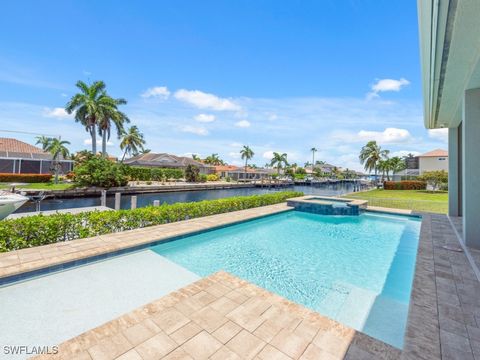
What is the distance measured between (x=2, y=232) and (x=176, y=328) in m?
5.12

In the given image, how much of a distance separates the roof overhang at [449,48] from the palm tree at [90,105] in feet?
89.1

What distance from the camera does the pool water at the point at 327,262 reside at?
12.2 ft

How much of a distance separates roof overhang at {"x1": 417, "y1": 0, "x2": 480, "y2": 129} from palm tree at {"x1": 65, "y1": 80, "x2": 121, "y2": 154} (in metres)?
27.2

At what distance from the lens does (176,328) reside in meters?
2.65

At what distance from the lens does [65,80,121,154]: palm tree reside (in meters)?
23.5

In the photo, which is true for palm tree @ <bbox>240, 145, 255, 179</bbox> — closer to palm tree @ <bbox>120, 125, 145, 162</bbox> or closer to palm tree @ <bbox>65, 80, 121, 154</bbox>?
palm tree @ <bbox>120, 125, 145, 162</bbox>

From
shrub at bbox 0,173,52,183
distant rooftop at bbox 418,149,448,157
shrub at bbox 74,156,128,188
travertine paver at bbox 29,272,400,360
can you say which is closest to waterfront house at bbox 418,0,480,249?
travertine paver at bbox 29,272,400,360

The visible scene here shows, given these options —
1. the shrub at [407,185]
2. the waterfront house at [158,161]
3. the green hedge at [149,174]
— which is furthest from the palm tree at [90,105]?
the shrub at [407,185]

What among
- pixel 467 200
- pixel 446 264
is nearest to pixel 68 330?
pixel 446 264

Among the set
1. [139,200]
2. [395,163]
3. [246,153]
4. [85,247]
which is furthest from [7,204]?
[246,153]

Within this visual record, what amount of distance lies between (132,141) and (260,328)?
43.3m

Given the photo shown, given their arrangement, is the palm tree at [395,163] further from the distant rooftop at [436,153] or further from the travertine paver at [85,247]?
the travertine paver at [85,247]

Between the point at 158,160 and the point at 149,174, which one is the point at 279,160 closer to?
the point at 158,160

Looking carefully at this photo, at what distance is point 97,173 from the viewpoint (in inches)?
814
